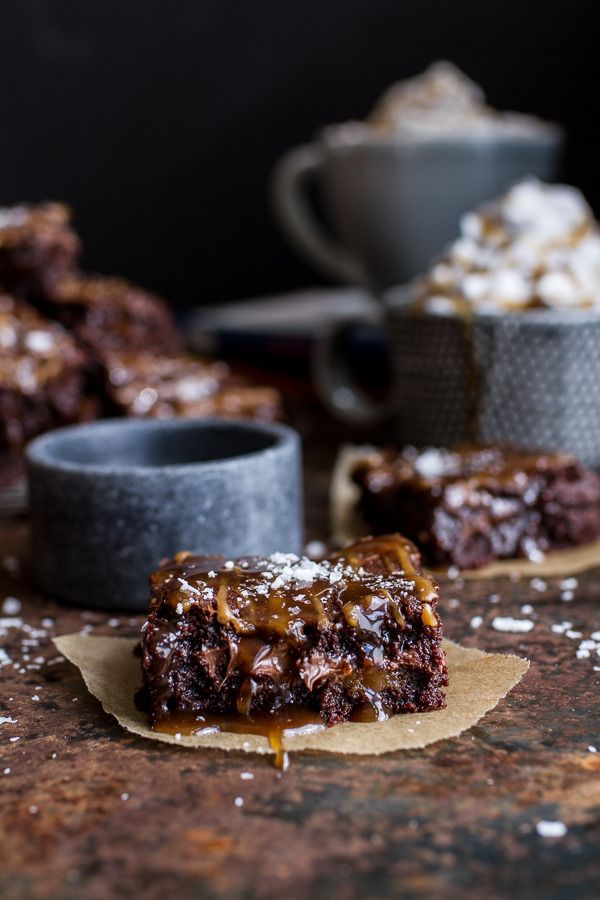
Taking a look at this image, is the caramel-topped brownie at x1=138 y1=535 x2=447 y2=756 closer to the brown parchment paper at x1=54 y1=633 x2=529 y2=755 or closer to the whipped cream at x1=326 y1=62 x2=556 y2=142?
the brown parchment paper at x1=54 y1=633 x2=529 y2=755

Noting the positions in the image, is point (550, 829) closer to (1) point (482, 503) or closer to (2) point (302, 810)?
(2) point (302, 810)

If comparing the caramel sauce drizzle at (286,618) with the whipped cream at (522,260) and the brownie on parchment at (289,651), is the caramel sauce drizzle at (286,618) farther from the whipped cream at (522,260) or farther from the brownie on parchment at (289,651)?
the whipped cream at (522,260)

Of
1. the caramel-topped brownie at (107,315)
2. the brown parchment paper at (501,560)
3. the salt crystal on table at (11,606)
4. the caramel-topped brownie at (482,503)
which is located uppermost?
the caramel-topped brownie at (107,315)

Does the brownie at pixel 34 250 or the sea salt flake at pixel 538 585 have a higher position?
the brownie at pixel 34 250

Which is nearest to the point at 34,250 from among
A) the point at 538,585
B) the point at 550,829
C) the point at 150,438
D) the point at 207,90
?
the point at 150,438

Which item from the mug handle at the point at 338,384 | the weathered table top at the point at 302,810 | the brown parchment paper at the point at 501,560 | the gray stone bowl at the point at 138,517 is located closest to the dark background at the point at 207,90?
the mug handle at the point at 338,384

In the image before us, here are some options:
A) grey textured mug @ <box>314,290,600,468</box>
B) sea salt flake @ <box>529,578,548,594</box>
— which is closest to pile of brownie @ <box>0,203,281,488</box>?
grey textured mug @ <box>314,290,600,468</box>

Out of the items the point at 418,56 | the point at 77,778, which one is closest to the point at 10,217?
the point at 77,778

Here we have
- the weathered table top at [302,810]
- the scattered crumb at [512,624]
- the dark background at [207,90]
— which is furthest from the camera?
the dark background at [207,90]
